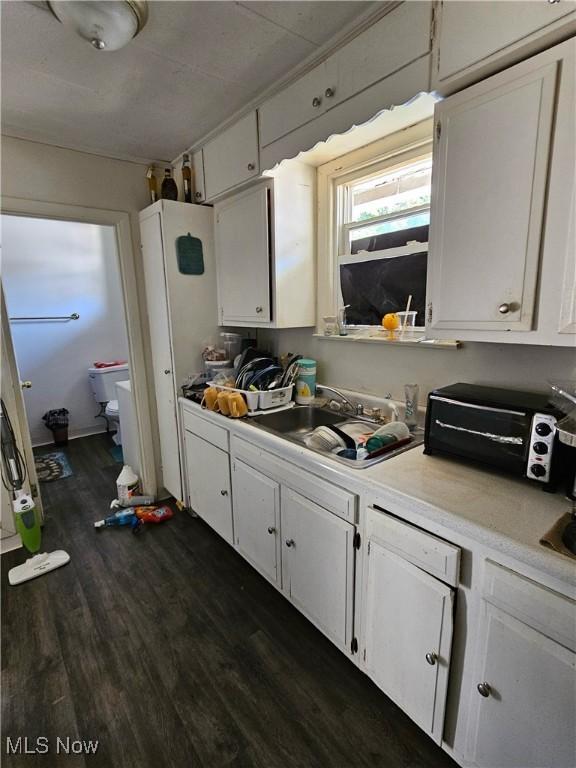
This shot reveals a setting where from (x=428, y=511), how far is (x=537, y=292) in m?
0.69

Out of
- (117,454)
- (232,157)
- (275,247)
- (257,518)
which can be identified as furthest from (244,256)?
(117,454)

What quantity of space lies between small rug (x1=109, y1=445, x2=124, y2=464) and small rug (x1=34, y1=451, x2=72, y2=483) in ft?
1.27

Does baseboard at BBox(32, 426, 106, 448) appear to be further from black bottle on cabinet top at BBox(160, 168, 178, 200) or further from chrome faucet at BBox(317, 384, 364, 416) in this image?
chrome faucet at BBox(317, 384, 364, 416)

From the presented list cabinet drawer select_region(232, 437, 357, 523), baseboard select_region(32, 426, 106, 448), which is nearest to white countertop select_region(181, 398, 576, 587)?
cabinet drawer select_region(232, 437, 357, 523)

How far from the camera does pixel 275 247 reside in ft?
6.40

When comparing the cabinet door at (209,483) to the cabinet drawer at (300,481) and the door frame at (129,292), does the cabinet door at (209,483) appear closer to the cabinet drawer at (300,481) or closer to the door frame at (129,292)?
the cabinet drawer at (300,481)

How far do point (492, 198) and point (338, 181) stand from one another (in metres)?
1.06

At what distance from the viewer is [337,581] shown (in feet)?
4.64

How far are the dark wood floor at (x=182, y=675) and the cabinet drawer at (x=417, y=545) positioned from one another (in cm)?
70

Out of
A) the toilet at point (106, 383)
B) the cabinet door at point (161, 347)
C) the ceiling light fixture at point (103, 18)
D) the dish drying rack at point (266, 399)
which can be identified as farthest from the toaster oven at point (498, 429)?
the toilet at point (106, 383)

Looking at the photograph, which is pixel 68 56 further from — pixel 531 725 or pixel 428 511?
pixel 531 725

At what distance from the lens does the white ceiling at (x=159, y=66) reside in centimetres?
128

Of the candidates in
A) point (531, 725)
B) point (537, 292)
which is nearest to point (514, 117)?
point (537, 292)

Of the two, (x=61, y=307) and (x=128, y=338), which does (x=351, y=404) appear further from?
(x=61, y=307)
